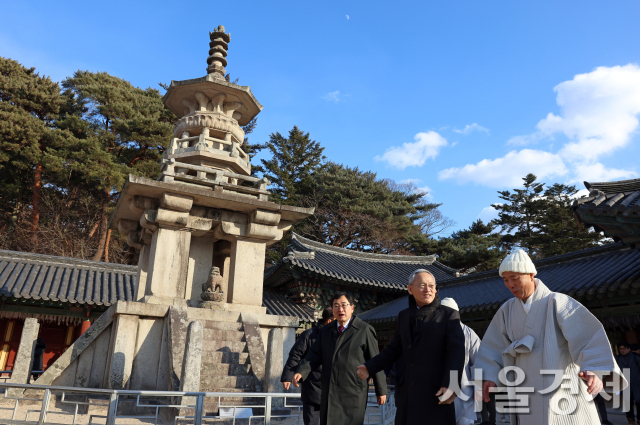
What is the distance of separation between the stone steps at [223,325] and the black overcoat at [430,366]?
4.82 meters

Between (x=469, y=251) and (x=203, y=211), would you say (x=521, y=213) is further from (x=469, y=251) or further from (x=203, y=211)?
(x=203, y=211)

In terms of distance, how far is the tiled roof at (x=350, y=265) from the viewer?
50.7ft

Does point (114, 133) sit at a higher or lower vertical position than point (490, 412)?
higher

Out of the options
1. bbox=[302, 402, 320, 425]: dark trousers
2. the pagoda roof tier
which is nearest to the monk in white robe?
bbox=[302, 402, 320, 425]: dark trousers

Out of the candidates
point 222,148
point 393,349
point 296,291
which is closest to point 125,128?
point 296,291

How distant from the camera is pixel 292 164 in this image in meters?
30.3

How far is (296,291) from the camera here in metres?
16.0

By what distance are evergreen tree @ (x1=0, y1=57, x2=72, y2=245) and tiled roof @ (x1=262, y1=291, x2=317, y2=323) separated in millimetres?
12108


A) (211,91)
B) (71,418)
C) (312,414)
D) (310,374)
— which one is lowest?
(71,418)

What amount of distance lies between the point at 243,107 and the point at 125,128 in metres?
14.5

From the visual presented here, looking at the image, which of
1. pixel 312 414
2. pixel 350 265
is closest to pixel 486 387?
pixel 312 414

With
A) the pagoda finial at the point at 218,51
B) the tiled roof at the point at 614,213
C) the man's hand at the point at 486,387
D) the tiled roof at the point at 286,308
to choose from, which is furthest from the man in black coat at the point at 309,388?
the tiled roof at the point at 286,308

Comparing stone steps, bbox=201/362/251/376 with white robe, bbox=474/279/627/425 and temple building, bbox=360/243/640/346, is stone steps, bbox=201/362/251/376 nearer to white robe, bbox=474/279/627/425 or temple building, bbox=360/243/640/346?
white robe, bbox=474/279/627/425

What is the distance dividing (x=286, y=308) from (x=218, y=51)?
355 inches
